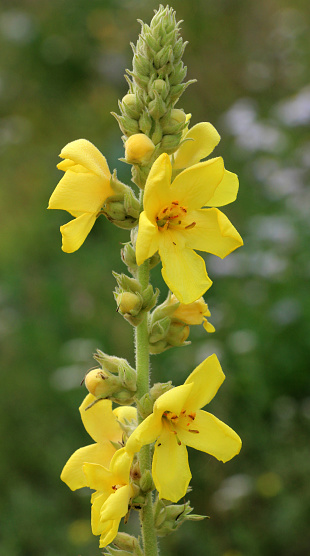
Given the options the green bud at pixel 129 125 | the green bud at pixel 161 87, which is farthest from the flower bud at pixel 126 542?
the green bud at pixel 161 87

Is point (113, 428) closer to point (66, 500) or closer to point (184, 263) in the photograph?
point (184, 263)

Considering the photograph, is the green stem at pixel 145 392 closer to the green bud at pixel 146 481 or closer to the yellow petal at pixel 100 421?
the green bud at pixel 146 481

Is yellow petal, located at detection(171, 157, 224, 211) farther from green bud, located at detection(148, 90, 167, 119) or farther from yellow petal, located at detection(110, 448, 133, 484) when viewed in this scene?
yellow petal, located at detection(110, 448, 133, 484)

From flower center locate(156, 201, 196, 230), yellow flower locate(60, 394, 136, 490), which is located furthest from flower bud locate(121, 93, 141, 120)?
yellow flower locate(60, 394, 136, 490)

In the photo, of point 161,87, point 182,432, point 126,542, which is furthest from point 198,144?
point 126,542

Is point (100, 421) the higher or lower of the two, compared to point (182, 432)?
lower

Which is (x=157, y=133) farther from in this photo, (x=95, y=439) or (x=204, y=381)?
(x=95, y=439)

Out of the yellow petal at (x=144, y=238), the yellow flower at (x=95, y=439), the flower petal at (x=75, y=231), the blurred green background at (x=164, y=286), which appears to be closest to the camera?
the yellow petal at (x=144, y=238)

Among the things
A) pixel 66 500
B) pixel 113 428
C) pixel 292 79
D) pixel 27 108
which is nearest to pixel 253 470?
pixel 66 500
